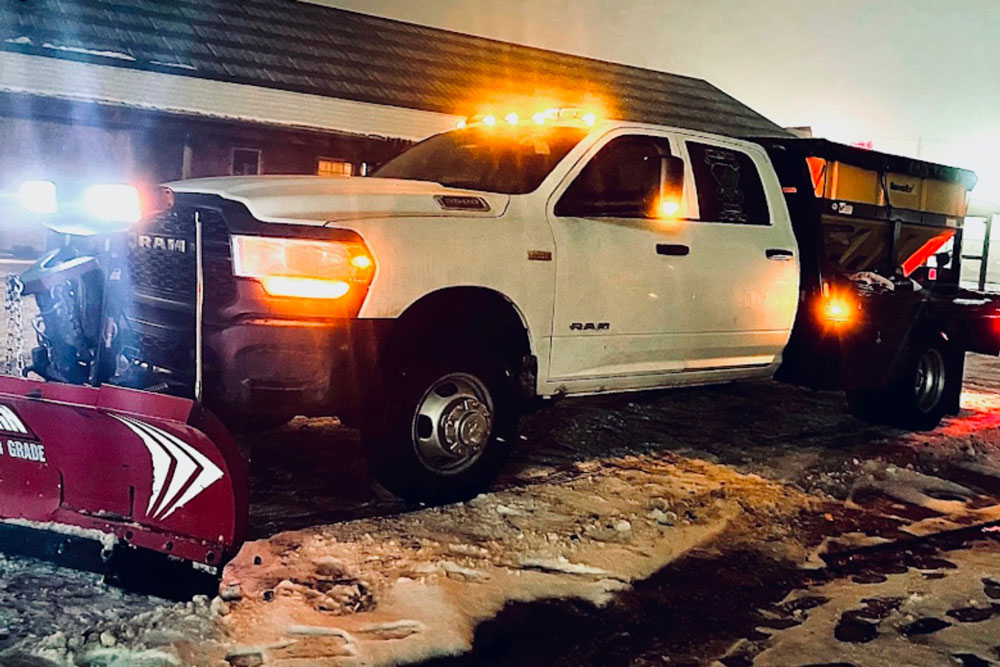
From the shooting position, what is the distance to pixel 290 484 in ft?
17.2

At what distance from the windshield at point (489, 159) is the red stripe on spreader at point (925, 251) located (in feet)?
12.9

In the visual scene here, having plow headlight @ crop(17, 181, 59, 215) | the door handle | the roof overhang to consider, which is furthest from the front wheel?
the roof overhang

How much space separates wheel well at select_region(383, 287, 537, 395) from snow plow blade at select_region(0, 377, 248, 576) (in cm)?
116

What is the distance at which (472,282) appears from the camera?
480 cm

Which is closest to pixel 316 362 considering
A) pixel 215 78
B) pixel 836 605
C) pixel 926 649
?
pixel 836 605

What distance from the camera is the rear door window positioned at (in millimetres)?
6137

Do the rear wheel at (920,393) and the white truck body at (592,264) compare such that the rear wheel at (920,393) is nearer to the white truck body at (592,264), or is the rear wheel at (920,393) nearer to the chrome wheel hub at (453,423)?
the white truck body at (592,264)

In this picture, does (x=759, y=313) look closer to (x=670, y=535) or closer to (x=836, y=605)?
(x=670, y=535)

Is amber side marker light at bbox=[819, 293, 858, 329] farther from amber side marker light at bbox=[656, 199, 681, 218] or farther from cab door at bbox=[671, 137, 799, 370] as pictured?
amber side marker light at bbox=[656, 199, 681, 218]

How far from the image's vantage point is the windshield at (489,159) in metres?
5.51

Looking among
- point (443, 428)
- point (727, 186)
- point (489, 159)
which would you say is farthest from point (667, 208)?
point (443, 428)

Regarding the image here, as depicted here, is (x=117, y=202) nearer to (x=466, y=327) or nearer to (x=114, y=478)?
(x=114, y=478)

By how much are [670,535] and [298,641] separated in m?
2.02

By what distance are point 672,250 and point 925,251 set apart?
3627 millimetres
